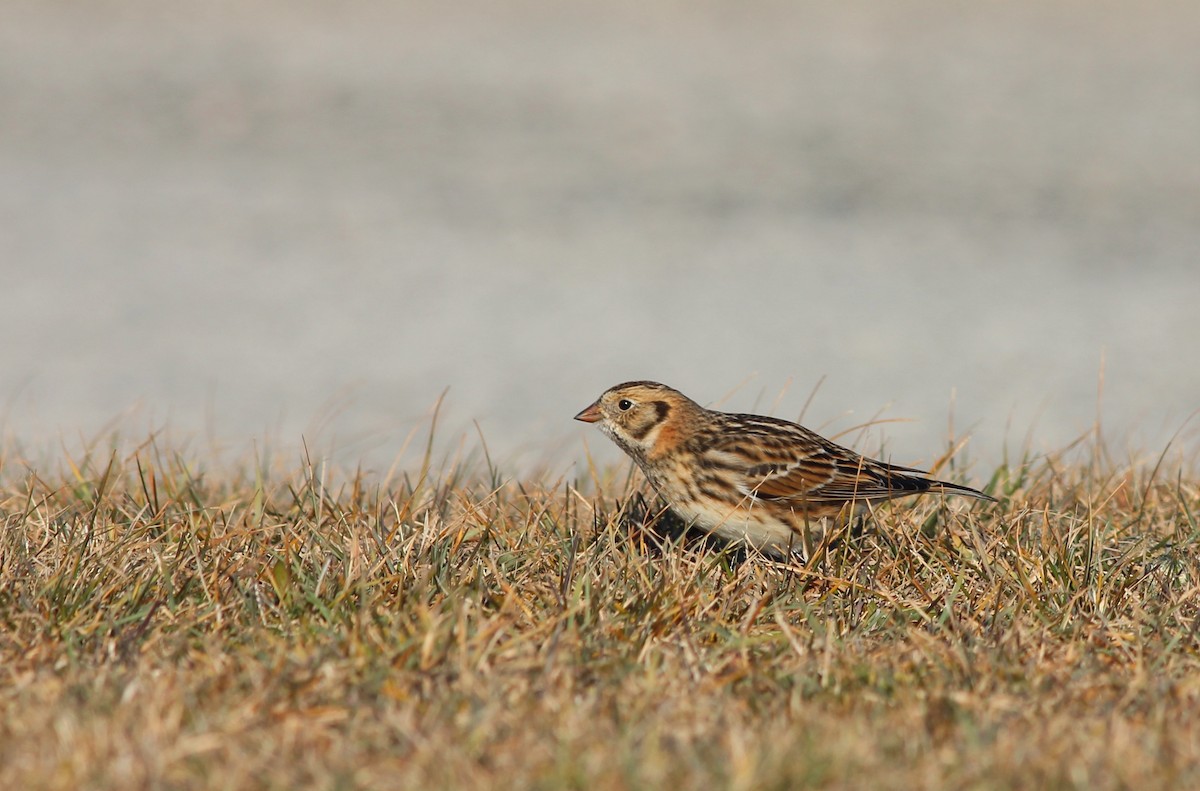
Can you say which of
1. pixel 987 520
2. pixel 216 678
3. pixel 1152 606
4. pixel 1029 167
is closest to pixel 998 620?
pixel 1152 606

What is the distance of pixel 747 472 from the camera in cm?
618

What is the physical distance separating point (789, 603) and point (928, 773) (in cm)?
161

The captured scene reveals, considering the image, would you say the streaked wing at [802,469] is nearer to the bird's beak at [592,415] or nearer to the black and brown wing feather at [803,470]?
the black and brown wing feather at [803,470]

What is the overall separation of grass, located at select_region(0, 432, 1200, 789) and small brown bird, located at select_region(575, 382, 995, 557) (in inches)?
6.9

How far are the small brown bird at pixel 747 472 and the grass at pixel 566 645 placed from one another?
0.58 feet

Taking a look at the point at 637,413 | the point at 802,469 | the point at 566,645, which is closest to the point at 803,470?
the point at 802,469

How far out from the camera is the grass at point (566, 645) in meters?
3.68

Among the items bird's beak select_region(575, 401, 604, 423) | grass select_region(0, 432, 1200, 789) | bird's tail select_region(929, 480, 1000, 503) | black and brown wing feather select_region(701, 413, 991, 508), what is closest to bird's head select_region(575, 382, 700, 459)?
bird's beak select_region(575, 401, 604, 423)

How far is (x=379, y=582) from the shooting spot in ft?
16.6

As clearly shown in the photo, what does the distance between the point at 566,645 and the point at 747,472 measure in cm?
177

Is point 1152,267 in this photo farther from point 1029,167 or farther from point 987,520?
point 987,520

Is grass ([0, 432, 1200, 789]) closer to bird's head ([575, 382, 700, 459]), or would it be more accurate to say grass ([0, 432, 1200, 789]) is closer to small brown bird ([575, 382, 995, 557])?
small brown bird ([575, 382, 995, 557])

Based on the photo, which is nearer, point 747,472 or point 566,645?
point 566,645

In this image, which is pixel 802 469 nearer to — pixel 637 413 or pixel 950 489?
pixel 950 489
